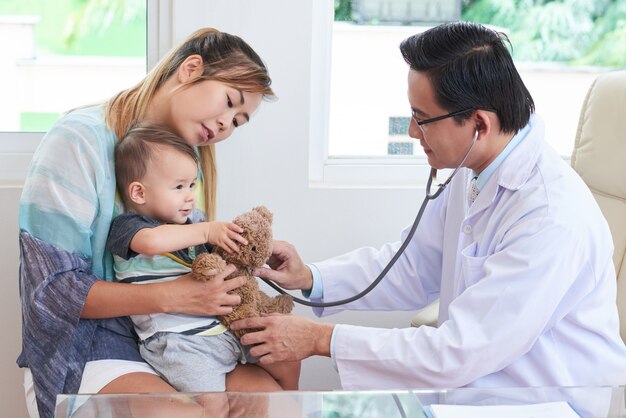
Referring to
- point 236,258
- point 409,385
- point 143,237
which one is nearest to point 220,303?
point 236,258

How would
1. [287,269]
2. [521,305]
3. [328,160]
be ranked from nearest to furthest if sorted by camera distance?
[521,305]
[287,269]
[328,160]

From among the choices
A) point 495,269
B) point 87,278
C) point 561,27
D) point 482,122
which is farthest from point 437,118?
point 561,27

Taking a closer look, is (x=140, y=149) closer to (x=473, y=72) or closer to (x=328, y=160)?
(x=473, y=72)

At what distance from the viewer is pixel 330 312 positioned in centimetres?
196

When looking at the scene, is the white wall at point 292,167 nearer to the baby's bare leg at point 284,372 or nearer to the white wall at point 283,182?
the white wall at point 283,182

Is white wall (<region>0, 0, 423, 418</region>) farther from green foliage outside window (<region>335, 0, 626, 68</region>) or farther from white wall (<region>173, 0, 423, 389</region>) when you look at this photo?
green foliage outside window (<region>335, 0, 626, 68</region>)

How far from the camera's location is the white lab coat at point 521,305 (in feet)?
4.87

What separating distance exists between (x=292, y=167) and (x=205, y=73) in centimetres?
50

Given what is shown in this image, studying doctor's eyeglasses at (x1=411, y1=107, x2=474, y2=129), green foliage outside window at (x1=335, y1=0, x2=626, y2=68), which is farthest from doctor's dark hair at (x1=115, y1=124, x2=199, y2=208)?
green foliage outside window at (x1=335, y1=0, x2=626, y2=68)

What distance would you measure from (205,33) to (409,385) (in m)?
0.85

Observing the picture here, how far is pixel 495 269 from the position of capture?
1.51 meters

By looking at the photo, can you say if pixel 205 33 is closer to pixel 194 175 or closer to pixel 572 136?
pixel 194 175

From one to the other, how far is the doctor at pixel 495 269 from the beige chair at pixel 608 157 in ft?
1.43

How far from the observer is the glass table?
1.23 metres
